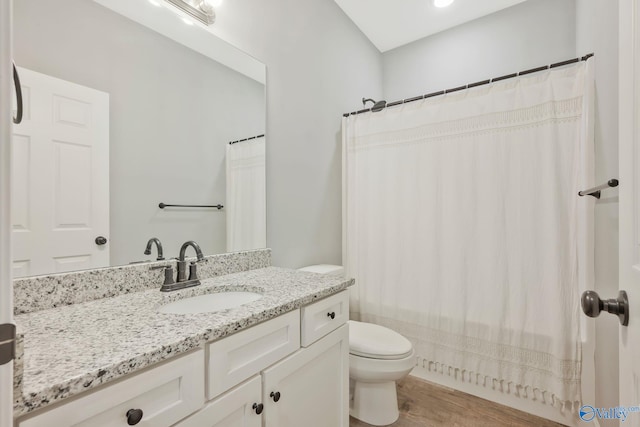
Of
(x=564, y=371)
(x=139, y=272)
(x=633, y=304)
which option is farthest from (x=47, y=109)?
(x=564, y=371)

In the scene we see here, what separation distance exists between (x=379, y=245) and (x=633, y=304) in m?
1.53

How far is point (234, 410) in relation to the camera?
2.52 feet

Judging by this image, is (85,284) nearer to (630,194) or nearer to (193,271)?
(193,271)

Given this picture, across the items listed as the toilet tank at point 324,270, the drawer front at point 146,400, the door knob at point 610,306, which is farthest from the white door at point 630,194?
the toilet tank at point 324,270

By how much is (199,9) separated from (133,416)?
156cm

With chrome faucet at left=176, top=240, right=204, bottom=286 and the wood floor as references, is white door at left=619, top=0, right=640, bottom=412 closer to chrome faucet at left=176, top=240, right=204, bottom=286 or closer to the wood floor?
the wood floor

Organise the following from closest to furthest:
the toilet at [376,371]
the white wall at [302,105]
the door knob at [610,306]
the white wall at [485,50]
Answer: the door knob at [610,306] → the toilet at [376,371] → the white wall at [302,105] → the white wall at [485,50]

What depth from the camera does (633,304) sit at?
1.84 feet

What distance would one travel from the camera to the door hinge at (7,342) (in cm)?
32

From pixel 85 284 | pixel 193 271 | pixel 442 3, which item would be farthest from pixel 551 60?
pixel 85 284

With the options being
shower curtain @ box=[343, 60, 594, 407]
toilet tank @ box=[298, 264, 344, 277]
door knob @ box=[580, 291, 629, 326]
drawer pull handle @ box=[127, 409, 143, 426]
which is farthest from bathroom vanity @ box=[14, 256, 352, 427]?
shower curtain @ box=[343, 60, 594, 407]

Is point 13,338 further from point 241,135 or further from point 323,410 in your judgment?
point 241,135

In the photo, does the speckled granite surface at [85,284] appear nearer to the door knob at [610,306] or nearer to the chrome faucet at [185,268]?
the chrome faucet at [185,268]

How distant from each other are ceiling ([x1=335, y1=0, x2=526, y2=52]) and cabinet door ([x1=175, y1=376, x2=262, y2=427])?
8.83ft
